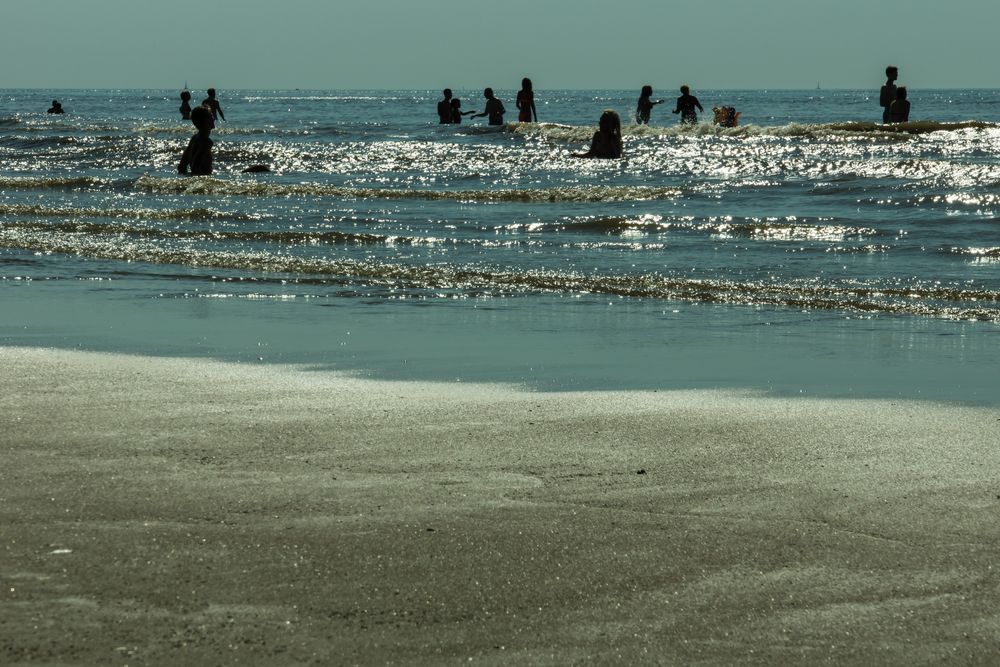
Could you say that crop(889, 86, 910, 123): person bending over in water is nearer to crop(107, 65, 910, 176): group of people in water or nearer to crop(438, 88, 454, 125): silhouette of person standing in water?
crop(107, 65, 910, 176): group of people in water

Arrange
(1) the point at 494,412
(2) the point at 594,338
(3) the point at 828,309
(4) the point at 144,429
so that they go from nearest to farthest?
(4) the point at 144,429, (1) the point at 494,412, (2) the point at 594,338, (3) the point at 828,309

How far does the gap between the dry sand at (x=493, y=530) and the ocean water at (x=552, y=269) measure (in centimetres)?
92

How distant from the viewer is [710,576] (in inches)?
121

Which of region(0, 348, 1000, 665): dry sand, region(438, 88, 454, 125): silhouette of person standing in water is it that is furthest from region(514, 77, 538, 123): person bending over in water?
region(0, 348, 1000, 665): dry sand

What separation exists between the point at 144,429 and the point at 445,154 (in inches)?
891

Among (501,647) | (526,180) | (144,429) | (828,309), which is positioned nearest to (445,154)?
(526,180)

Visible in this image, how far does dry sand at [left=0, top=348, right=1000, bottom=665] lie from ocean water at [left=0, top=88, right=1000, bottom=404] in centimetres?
92

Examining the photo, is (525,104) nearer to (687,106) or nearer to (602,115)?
(687,106)

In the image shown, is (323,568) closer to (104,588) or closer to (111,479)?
→ (104,588)

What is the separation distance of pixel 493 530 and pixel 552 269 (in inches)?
276

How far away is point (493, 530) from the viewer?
3.37 meters

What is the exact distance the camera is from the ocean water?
244 inches

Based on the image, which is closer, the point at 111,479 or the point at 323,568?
the point at 323,568

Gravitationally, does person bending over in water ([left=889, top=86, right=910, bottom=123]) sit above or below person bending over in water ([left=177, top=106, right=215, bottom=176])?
above
